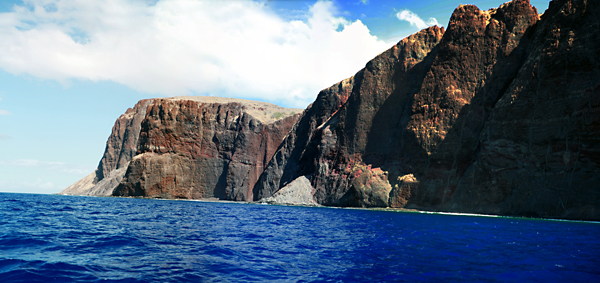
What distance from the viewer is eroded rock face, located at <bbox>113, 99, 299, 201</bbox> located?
95812 mm

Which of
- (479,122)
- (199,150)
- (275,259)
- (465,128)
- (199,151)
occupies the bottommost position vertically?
(275,259)

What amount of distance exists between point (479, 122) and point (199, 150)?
8044 centimetres

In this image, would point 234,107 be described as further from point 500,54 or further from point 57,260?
point 57,260

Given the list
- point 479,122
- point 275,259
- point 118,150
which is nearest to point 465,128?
point 479,122

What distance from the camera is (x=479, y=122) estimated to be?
182ft

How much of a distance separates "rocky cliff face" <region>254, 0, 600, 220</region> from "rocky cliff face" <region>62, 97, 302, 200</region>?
31.3 m

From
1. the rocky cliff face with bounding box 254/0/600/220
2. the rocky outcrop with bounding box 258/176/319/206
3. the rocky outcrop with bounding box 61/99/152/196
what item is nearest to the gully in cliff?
the rocky cliff face with bounding box 254/0/600/220

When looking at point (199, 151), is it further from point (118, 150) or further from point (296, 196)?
point (118, 150)

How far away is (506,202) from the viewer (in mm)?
46656

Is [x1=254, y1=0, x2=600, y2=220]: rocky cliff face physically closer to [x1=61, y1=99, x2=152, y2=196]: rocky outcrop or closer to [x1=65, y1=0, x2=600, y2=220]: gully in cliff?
[x1=65, y1=0, x2=600, y2=220]: gully in cliff

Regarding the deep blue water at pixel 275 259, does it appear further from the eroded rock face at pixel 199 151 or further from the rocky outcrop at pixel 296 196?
the eroded rock face at pixel 199 151

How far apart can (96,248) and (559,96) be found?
51.0 m

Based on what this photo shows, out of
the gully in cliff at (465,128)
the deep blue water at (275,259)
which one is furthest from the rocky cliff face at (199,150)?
the deep blue water at (275,259)

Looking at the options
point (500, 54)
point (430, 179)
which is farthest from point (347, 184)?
point (500, 54)
